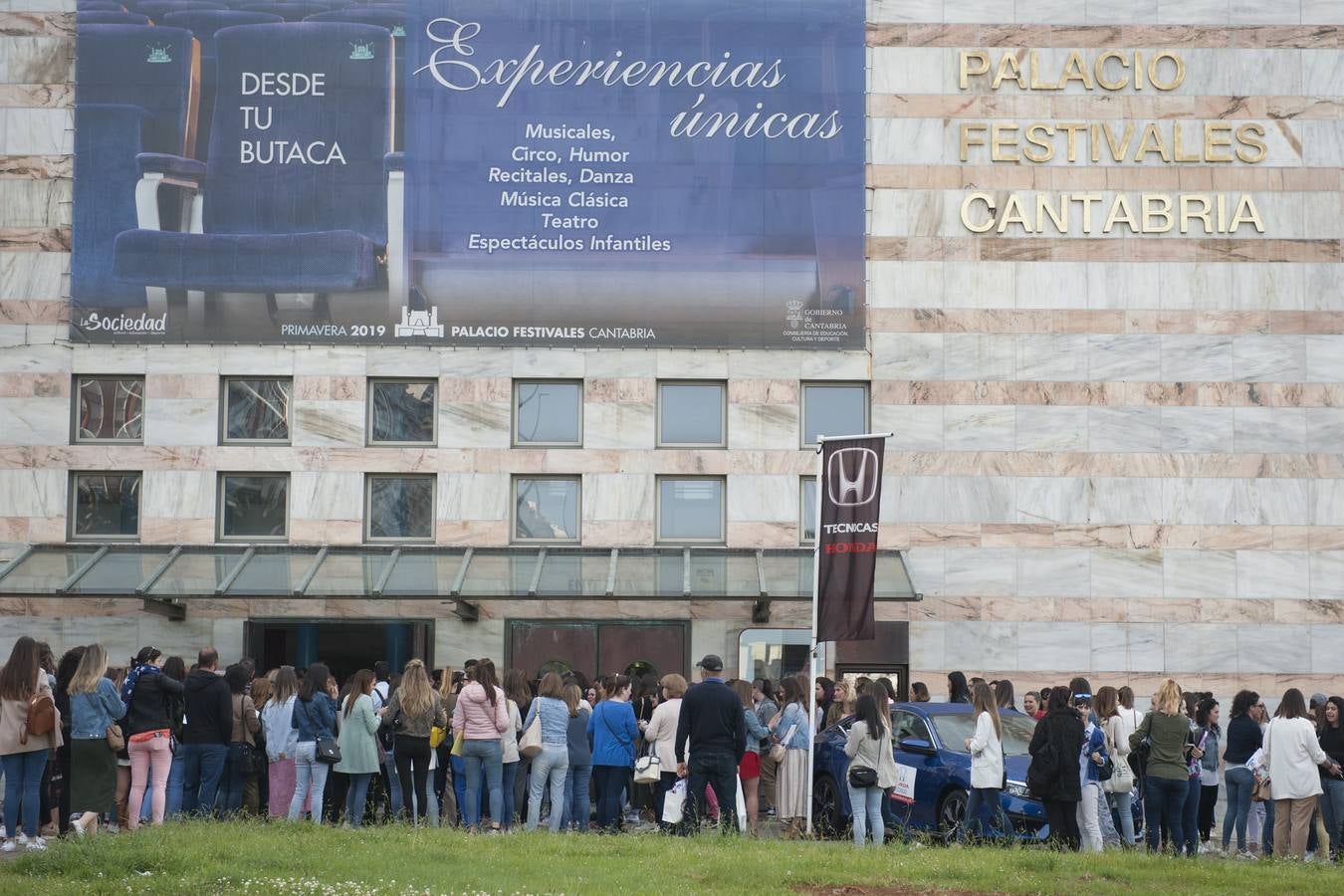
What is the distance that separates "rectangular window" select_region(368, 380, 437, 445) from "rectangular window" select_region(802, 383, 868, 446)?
6.28m

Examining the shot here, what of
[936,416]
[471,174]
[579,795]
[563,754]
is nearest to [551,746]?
[563,754]

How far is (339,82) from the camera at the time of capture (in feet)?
94.7

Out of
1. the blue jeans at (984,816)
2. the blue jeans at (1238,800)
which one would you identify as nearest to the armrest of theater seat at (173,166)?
the blue jeans at (984,816)

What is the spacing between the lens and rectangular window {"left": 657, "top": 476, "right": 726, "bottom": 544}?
93.3 ft

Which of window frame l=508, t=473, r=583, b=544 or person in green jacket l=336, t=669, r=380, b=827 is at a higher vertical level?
window frame l=508, t=473, r=583, b=544

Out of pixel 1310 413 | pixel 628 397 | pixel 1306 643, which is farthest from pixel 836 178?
pixel 1306 643

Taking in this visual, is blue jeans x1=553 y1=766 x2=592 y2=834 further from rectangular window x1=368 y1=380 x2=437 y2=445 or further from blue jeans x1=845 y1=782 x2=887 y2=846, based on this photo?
rectangular window x1=368 y1=380 x2=437 y2=445

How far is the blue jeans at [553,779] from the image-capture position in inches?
731

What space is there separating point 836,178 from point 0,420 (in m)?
14.4

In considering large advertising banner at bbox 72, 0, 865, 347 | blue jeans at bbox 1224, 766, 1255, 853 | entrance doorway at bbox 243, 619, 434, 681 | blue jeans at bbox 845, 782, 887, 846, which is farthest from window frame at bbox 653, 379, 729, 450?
blue jeans at bbox 845, 782, 887, 846

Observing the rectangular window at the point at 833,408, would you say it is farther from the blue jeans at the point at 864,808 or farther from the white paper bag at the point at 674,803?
the blue jeans at the point at 864,808

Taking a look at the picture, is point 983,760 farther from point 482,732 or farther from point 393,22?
point 393,22

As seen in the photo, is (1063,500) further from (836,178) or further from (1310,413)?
(836,178)

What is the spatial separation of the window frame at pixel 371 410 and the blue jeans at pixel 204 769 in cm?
1087
